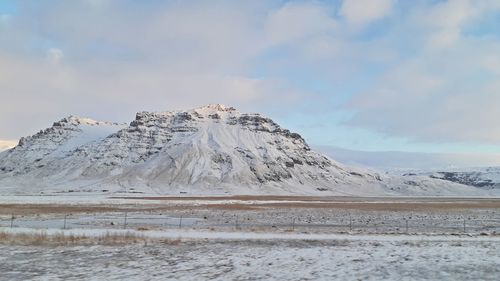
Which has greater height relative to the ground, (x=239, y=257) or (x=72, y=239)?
(x=239, y=257)

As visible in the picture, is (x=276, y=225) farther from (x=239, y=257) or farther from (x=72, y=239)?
(x=239, y=257)

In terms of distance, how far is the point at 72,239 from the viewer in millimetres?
26469

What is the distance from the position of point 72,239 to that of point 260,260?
11.7 meters

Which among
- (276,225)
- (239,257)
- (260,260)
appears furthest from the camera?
(276,225)

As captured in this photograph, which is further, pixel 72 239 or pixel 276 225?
pixel 276 225

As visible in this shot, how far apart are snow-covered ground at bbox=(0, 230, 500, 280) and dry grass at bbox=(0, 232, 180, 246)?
101cm

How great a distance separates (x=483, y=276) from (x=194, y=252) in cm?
1182

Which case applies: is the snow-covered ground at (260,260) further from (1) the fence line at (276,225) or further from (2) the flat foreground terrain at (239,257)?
(1) the fence line at (276,225)

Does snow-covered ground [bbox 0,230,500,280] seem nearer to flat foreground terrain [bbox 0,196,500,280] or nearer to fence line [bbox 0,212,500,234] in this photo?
flat foreground terrain [bbox 0,196,500,280]

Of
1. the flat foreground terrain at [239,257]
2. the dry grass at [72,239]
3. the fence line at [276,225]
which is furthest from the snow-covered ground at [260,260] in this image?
the fence line at [276,225]

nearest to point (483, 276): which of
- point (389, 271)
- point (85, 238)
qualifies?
point (389, 271)

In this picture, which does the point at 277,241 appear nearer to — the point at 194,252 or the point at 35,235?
the point at 194,252

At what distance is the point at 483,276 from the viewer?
16281 mm

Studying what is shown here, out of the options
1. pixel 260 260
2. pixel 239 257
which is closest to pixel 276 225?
pixel 239 257
